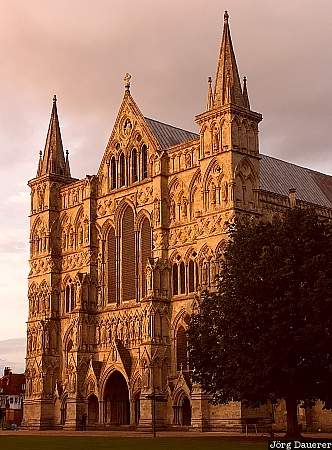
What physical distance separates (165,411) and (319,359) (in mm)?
27727

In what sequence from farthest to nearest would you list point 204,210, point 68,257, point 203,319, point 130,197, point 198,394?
1. point 68,257
2. point 130,197
3. point 204,210
4. point 198,394
5. point 203,319

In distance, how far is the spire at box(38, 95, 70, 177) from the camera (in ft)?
296

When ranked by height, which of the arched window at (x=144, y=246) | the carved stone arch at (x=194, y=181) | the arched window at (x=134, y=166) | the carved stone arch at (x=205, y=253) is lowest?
the carved stone arch at (x=205, y=253)

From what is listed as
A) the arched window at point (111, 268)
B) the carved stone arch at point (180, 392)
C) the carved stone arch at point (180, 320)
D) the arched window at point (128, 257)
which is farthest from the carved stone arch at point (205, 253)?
the arched window at point (111, 268)

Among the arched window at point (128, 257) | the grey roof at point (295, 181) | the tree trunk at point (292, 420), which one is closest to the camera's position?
the tree trunk at point (292, 420)

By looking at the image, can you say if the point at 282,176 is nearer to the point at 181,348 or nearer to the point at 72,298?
the point at 181,348

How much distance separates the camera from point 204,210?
6969cm

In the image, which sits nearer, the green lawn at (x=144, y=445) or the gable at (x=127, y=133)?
the green lawn at (x=144, y=445)

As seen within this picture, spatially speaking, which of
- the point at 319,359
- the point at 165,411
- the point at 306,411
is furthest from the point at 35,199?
the point at 319,359

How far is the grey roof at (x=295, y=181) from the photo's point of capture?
8300cm

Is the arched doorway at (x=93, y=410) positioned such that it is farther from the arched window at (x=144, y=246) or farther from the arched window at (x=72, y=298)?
the arched window at (x=144, y=246)

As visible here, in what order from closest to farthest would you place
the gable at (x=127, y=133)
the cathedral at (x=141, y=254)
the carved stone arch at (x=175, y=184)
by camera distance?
1. the cathedral at (x=141, y=254)
2. the carved stone arch at (x=175, y=184)
3. the gable at (x=127, y=133)

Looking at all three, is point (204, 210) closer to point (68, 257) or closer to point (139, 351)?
point (139, 351)

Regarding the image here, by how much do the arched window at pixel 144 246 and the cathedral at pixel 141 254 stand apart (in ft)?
0.44
